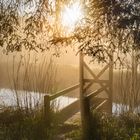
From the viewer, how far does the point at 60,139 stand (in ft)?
24.9

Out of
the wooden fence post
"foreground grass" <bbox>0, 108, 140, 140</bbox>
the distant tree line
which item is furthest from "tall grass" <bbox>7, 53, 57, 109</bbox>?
the distant tree line

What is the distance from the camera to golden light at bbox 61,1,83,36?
5.76 metres

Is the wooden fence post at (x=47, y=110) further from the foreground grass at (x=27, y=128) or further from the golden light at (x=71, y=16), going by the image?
the golden light at (x=71, y=16)

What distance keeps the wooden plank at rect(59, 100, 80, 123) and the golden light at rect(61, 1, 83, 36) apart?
11.1 feet

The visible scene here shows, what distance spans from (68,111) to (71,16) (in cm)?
487

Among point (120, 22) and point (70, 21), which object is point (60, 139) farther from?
point (120, 22)

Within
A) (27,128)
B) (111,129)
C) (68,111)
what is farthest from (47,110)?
(68,111)

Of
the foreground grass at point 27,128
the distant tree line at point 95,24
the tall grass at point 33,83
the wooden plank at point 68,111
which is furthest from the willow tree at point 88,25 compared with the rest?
the wooden plank at point 68,111

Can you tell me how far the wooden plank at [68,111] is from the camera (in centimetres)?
975

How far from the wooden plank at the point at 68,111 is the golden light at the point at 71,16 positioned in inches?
133

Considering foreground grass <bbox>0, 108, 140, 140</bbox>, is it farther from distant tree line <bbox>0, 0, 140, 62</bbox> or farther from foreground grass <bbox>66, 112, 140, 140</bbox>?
distant tree line <bbox>0, 0, 140, 62</bbox>

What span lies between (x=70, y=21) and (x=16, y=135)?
2212mm

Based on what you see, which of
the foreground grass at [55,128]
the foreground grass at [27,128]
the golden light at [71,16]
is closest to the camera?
the golden light at [71,16]

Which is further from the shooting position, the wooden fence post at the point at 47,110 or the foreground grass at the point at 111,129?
the wooden fence post at the point at 47,110
